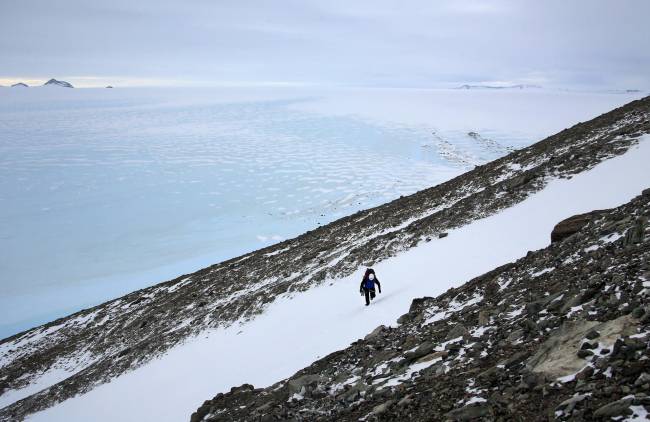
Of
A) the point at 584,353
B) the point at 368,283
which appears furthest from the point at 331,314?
the point at 584,353

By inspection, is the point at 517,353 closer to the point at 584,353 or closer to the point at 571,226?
the point at 584,353

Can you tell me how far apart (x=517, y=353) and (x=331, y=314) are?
11682 mm

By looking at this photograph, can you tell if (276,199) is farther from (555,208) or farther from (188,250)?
(555,208)

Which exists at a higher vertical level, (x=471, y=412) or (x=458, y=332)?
(x=471, y=412)

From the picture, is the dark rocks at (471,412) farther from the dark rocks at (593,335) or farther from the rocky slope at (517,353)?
the dark rocks at (593,335)

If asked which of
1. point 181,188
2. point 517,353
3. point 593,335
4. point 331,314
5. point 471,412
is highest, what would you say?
point 593,335

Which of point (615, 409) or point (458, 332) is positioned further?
point (458, 332)

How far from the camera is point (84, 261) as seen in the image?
4306cm

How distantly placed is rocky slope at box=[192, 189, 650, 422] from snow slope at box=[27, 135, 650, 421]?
3026 millimetres

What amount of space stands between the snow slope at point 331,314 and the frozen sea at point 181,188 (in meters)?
23.4

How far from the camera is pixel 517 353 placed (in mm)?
6961

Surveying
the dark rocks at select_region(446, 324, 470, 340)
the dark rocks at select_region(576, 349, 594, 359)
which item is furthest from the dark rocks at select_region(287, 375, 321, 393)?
the dark rocks at select_region(576, 349, 594, 359)

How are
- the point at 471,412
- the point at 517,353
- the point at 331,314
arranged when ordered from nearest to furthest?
the point at 471,412, the point at 517,353, the point at 331,314

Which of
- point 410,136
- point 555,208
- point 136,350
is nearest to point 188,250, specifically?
point 136,350
